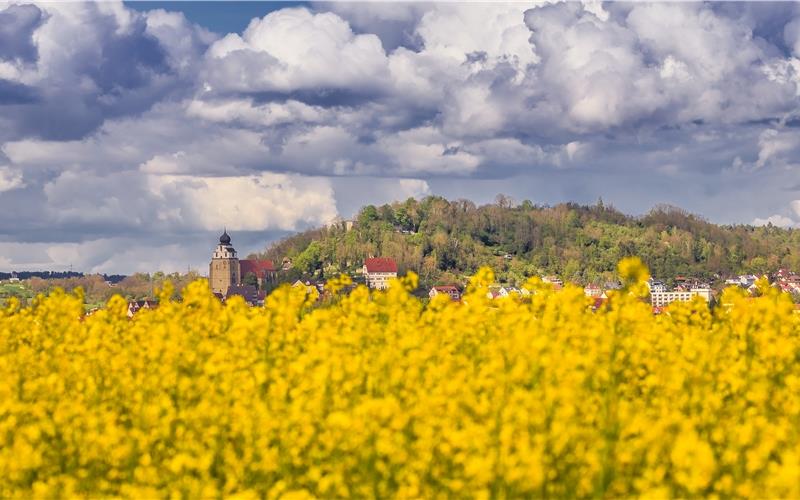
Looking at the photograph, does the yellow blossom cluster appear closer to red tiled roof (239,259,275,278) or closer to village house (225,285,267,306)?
village house (225,285,267,306)

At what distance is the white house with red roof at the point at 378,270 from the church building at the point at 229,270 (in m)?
15.0

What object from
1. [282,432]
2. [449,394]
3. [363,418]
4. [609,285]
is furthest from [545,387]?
[609,285]

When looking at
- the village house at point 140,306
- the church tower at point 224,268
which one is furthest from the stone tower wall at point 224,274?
the village house at point 140,306

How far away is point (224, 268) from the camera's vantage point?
178 m

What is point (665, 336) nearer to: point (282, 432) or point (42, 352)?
point (282, 432)

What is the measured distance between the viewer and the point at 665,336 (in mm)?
15273

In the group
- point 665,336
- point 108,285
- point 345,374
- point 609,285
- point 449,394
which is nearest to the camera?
point 449,394

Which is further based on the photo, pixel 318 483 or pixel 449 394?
pixel 449 394

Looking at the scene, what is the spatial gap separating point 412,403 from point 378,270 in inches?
6557

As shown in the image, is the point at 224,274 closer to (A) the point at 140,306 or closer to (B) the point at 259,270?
(B) the point at 259,270

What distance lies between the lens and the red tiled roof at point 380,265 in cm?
17850

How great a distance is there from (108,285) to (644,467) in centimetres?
18655

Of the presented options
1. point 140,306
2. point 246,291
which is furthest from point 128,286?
point 140,306

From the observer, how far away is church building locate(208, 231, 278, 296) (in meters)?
177
